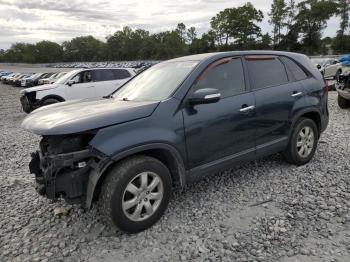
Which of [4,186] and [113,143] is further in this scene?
[4,186]

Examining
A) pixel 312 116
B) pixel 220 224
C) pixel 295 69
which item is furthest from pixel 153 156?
pixel 312 116

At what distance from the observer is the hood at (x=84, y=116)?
121 inches

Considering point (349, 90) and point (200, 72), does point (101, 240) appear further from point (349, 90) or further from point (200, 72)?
point (349, 90)

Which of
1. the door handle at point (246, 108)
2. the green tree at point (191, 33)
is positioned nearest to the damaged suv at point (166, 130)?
the door handle at point (246, 108)

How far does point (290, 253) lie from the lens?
302cm

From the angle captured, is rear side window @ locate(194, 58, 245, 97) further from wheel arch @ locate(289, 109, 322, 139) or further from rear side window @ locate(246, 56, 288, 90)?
wheel arch @ locate(289, 109, 322, 139)

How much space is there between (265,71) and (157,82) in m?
1.52

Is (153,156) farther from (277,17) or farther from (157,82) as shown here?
(277,17)

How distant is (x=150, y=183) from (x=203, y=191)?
3.78ft

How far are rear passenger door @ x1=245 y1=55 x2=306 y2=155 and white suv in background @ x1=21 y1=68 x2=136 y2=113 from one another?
24.0ft

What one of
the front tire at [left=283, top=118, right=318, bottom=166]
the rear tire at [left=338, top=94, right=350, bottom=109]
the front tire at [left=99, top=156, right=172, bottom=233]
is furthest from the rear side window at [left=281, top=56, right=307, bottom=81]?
the rear tire at [left=338, top=94, right=350, bottom=109]

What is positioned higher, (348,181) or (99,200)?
(99,200)

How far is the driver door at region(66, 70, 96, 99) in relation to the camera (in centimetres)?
1166

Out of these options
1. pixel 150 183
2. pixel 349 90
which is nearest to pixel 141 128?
pixel 150 183
